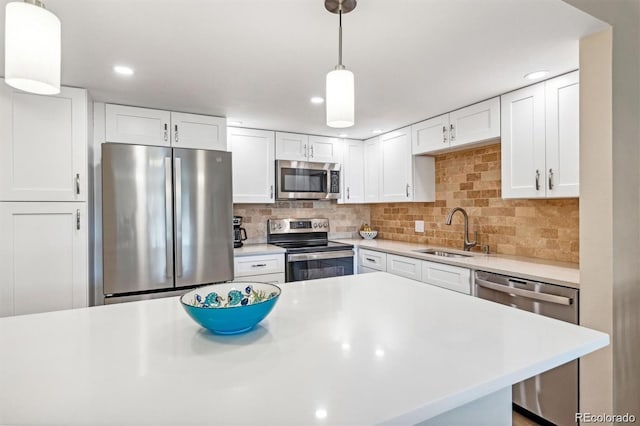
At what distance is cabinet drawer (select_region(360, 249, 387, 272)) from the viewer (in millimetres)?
3272

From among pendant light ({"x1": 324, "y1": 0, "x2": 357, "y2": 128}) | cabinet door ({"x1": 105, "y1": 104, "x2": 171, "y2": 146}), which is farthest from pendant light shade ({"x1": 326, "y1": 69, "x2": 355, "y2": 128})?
cabinet door ({"x1": 105, "y1": 104, "x2": 171, "y2": 146})

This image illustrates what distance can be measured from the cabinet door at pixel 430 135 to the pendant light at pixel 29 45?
275 centimetres

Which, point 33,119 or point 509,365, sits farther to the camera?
point 33,119

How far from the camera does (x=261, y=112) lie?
9.37ft

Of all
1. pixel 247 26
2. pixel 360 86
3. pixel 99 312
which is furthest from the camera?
pixel 360 86

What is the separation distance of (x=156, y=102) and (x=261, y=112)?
0.82m

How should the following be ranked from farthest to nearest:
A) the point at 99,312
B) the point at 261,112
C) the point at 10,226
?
1. the point at 261,112
2. the point at 10,226
3. the point at 99,312

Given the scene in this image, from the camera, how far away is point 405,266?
3002 millimetres

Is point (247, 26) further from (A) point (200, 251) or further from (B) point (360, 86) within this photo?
(A) point (200, 251)

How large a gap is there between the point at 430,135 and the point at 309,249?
5.21 ft

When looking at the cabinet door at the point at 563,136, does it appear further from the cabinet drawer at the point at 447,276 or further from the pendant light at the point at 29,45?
the pendant light at the point at 29,45

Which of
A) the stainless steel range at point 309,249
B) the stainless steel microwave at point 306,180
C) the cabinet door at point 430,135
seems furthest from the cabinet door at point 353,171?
the cabinet door at point 430,135

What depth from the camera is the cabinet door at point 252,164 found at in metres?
3.28

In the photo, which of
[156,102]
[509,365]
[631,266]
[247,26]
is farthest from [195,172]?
[631,266]
